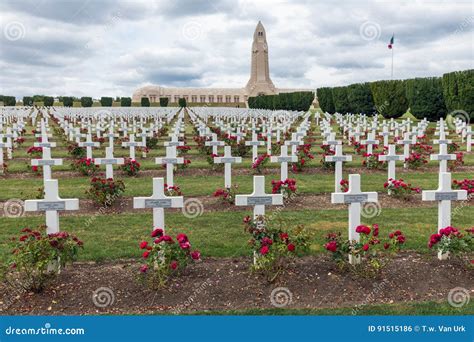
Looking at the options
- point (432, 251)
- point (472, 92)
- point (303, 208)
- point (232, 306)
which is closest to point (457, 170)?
point (303, 208)

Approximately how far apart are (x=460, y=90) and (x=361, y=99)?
31.6ft

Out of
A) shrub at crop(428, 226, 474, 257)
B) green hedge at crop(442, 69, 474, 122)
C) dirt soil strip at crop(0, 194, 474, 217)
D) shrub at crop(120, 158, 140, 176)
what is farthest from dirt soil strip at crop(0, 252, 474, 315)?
green hedge at crop(442, 69, 474, 122)

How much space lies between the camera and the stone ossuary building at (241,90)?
90625mm

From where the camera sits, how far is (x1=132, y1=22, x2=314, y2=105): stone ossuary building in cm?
9062

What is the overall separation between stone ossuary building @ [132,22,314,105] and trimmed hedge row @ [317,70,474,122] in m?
52.0

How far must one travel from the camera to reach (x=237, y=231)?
646 centimetres

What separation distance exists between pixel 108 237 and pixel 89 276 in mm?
1458

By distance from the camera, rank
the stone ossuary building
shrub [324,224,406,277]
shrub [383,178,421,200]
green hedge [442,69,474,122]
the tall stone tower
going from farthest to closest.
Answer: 1. the stone ossuary building
2. the tall stone tower
3. green hedge [442,69,474,122]
4. shrub [383,178,421,200]
5. shrub [324,224,406,277]

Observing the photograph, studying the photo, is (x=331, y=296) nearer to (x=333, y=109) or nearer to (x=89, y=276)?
(x=89, y=276)

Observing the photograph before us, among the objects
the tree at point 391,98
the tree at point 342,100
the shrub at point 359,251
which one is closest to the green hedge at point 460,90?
the tree at point 391,98

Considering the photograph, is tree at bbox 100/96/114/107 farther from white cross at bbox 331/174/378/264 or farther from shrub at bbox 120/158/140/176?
white cross at bbox 331/174/378/264

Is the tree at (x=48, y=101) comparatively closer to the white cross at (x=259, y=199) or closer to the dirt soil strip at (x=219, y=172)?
the dirt soil strip at (x=219, y=172)

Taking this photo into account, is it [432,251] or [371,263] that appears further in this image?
[432,251]

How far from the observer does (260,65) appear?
91250 mm
